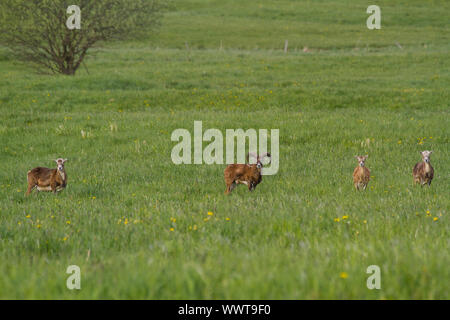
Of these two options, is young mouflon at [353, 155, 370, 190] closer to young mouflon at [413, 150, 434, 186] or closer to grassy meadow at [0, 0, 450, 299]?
grassy meadow at [0, 0, 450, 299]

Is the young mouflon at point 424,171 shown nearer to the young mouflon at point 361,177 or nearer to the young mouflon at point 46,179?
the young mouflon at point 361,177

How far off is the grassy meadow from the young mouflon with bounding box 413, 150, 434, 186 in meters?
0.27

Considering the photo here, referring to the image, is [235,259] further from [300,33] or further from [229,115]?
[300,33]

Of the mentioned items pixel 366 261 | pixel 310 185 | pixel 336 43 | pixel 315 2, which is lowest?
pixel 310 185

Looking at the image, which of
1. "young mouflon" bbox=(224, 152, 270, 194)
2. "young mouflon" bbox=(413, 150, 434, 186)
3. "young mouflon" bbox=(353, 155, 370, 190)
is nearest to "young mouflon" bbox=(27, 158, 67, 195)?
"young mouflon" bbox=(224, 152, 270, 194)

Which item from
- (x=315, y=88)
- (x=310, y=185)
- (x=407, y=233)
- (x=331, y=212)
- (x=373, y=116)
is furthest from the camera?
(x=315, y=88)

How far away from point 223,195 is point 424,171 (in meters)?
4.13

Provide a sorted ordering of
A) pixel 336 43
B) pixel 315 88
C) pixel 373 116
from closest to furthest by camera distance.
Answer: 1. pixel 373 116
2. pixel 315 88
3. pixel 336 43

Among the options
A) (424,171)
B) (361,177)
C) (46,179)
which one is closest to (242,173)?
(361,177)

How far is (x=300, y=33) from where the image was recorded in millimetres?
69062

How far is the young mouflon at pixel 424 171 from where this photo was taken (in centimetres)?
941

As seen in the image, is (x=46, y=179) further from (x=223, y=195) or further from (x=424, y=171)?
(x=424, y=171)

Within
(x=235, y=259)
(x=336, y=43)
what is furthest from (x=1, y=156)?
(x=336, y=43)
